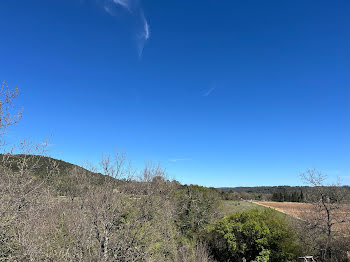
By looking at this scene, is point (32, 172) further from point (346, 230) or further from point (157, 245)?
point (346, 230)

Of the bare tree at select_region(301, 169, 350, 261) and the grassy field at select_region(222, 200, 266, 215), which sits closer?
the bare tree at select_region(301, 169, 350, 261)

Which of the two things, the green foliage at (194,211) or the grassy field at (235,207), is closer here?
the green foliage at (194,211)

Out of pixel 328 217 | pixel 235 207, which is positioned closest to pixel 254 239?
pixel 328 217

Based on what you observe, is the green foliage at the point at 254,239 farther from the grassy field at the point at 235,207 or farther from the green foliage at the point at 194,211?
the grassy field at the point at 235,207

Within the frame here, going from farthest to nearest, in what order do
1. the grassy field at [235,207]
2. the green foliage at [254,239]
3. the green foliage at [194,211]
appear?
the grassy field at [235,207]
the green foliage at [194,211]
the green foliage at [254,239]

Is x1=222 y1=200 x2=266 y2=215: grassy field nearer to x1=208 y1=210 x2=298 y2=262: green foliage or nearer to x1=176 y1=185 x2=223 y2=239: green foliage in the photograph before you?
x1=176 y1=185 x2=223 y2=239: green foliage

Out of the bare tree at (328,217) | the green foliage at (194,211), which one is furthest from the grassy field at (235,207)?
the bare tree at (328,217)

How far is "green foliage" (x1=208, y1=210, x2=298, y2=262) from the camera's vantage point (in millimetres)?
15945

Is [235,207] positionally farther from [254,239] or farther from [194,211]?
[254,239]

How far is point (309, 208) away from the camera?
827 inches

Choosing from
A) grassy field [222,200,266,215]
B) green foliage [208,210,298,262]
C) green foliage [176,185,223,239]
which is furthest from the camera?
grassy field [222,200,266,215]

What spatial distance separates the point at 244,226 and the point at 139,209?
843 centimetres

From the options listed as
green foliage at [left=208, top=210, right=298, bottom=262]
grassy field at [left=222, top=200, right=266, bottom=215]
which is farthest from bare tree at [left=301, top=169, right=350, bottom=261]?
grassy field at [left=222, top=200, right=266, bottom=215]

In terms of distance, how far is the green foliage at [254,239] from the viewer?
15.9m
